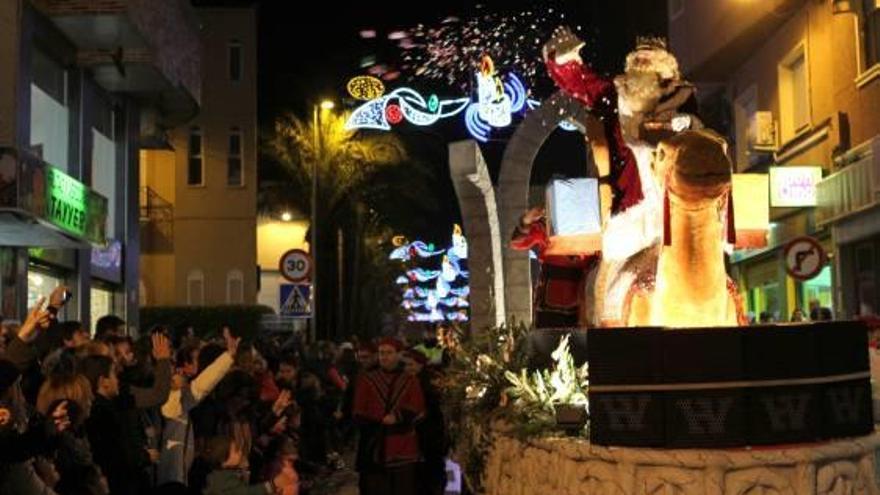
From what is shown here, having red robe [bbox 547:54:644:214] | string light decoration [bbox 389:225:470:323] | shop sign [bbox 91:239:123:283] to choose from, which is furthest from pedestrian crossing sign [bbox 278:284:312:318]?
string light decoration [bbox 389:225:470:323]

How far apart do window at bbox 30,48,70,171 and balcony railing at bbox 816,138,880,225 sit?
1261 cm

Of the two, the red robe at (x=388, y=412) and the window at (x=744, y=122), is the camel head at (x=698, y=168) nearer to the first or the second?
the red robe at (x=388, y=412)

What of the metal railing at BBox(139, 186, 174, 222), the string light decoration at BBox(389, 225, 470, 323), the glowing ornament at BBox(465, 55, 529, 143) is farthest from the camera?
the string light decoration at BBox(389, 225, 470, 323)

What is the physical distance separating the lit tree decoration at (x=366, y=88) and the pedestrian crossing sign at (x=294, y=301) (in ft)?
17.7

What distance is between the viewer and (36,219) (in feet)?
48.3

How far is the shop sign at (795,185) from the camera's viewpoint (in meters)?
20.0

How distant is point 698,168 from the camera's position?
Answer: 729cm

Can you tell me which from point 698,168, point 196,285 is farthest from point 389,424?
point 196,285

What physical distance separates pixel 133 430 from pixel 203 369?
1.75 m

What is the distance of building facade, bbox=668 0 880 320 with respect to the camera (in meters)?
18.1

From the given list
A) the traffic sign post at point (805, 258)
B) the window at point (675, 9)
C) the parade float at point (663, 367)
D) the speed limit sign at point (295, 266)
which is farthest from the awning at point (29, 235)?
the window at point (675, 9)

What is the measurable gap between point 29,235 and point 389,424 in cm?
904

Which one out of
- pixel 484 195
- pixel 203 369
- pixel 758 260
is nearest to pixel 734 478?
pixel 203 369

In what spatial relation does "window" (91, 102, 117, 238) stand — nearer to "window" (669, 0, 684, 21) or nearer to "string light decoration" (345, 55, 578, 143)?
"string light decoration" (345, 55, 578, 143)
